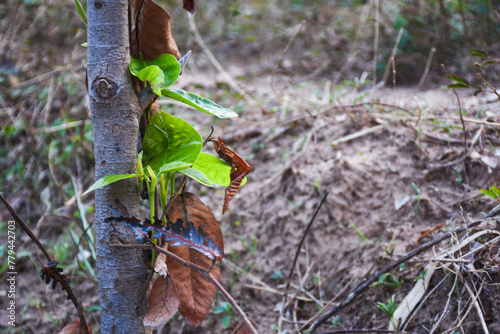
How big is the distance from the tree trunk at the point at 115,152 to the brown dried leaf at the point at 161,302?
5 centimetres

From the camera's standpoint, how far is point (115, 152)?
811mm

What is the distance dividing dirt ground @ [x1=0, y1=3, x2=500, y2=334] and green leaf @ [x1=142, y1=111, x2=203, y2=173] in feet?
1.65

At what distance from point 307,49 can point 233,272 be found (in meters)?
2.47

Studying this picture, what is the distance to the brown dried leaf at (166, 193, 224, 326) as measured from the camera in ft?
2.81

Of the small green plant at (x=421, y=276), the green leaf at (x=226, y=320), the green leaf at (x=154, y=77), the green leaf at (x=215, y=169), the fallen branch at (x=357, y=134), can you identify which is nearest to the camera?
the green leaf at (x=154, y=77)

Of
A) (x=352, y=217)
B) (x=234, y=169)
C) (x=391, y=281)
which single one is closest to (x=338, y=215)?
(x=352, y=217)

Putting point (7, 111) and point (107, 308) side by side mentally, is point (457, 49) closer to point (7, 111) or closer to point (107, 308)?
point (107, 308)

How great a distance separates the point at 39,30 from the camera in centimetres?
343

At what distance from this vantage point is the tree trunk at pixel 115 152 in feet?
2.60

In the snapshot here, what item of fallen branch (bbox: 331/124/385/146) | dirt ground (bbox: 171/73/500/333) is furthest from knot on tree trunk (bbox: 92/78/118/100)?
fallen branch (bbox: 331/124/385/146)

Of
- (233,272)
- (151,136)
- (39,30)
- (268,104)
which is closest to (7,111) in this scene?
(39,30)

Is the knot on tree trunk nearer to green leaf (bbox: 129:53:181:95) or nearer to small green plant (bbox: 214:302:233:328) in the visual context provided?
green leaf (bbox: 129:53:181:95)

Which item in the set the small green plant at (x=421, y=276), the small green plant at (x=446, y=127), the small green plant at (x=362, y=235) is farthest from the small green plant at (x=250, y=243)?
the small green plant at (x=446, y=127)

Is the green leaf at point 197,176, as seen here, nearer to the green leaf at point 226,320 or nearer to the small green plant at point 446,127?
the green leaf at point 226,320
